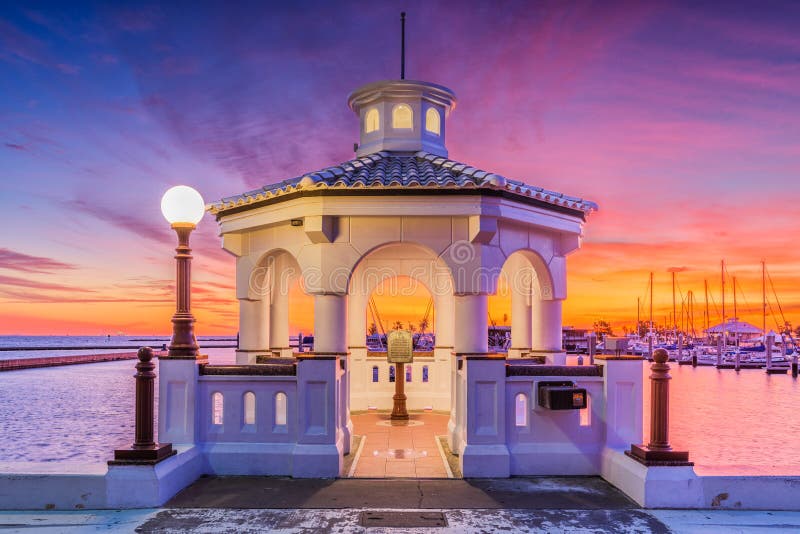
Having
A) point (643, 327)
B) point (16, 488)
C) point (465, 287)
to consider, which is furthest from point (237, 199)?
point (643, 327)

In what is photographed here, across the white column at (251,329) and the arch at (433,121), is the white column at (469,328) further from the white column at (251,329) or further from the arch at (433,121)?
the arch at (433,121)

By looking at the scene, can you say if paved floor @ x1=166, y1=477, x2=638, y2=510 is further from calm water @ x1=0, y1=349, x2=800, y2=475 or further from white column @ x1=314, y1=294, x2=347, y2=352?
white column @ x1=314, y1=294, x2=347, y2=352

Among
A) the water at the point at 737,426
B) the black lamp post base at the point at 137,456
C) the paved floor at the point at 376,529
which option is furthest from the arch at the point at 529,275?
the black lamp post base at the point at 137,456

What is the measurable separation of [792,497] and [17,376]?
36.1m

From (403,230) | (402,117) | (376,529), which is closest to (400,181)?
(403,230)

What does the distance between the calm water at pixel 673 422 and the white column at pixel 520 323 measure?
3.40 metres

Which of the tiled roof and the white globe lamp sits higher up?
the tiled roof

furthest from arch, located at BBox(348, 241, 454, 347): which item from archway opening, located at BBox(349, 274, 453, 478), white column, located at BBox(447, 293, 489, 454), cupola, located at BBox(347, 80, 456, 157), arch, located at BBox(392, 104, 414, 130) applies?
white column, located at BBox(447, 293, 489, 454)

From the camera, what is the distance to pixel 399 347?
11484 millimetres

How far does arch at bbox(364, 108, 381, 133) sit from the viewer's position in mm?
10641

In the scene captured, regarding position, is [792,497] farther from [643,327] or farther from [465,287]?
[643,327]

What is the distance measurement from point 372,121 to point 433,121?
3.89ft

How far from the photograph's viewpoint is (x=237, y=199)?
8.78 m

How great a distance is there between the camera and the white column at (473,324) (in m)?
7.96
